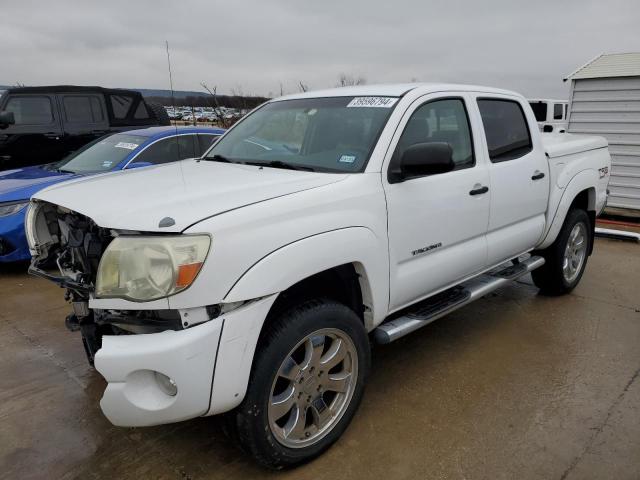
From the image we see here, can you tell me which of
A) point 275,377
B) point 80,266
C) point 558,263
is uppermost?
point 80,266

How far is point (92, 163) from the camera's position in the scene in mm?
5992

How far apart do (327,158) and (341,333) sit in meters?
1.02

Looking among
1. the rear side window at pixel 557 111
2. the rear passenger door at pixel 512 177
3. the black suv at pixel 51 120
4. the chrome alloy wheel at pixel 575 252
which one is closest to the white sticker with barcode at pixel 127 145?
the black suv at pixel 51 120

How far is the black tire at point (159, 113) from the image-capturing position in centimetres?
941

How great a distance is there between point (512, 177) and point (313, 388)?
7.29ft

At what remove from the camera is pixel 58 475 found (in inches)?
96.1

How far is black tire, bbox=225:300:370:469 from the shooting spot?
218 centimetres

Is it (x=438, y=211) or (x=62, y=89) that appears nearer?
(x=438, y=211)

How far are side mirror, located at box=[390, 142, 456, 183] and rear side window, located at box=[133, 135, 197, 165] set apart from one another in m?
4.04

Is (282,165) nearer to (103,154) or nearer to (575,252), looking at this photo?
(575,252)

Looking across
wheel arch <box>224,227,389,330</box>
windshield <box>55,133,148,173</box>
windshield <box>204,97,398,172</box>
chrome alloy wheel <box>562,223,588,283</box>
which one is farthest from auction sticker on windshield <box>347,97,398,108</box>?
windshield <box>55,133,148,173</box>

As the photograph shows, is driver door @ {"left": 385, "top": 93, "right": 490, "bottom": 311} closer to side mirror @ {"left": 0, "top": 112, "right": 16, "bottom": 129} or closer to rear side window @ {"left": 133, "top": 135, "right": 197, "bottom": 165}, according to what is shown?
rear side window @ {"left": 133, "top": 135, "right": 197, "bottom": 165}

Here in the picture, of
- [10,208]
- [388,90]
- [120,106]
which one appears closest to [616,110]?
[388,90]

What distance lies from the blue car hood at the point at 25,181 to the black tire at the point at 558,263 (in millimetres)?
4990
